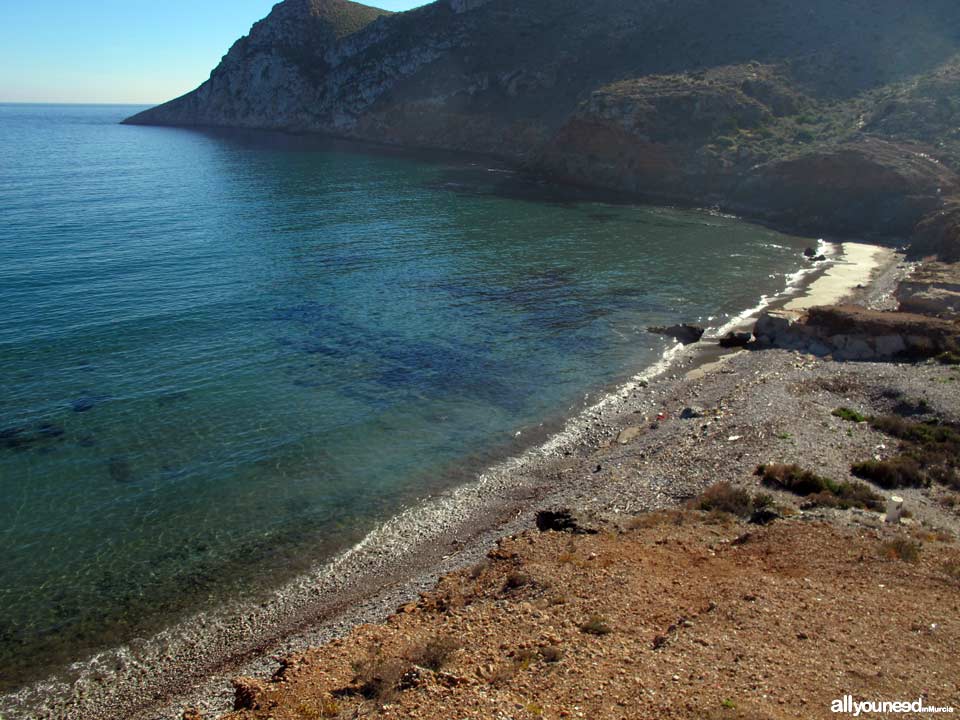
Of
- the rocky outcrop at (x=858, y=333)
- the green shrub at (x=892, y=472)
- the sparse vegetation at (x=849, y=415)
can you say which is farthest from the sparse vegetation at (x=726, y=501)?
the rocky outcrop at (x=858, y=333)

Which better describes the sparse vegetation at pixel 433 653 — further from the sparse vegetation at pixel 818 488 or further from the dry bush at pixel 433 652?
the sparse vegetation at pixel 818 488

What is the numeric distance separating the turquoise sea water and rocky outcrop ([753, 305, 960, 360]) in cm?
661

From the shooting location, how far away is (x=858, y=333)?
35.7 metres

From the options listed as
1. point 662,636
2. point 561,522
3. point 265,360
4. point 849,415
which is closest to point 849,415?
point 849,415

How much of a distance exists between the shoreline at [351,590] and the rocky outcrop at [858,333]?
13.1 m

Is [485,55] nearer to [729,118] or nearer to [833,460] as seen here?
[729,118]

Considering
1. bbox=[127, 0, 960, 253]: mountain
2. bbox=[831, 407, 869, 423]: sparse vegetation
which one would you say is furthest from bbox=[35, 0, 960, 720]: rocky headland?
bbox=[127, 0, 960, 253]: mountain

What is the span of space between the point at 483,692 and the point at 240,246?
5293cm

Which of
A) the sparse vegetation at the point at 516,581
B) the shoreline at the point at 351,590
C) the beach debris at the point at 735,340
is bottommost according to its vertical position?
the shoreline at the point at 351,590

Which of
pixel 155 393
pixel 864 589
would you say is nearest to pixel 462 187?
pixel 155 393

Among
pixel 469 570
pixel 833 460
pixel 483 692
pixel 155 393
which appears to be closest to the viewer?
pixel 483 692

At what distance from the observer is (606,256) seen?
58219 millimetres

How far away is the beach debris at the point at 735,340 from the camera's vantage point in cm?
3906

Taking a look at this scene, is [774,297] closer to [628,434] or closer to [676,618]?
[628,434]
